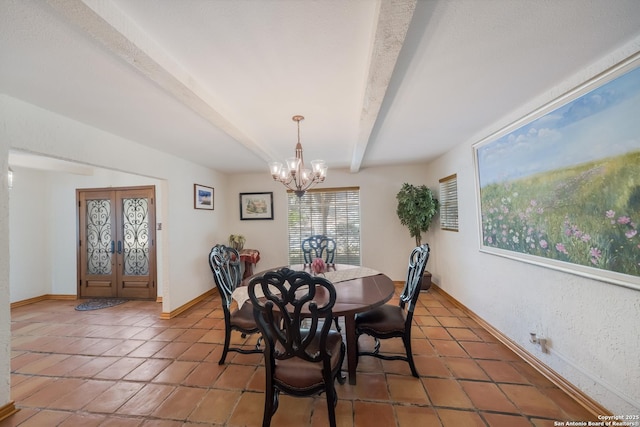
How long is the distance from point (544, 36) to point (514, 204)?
1417 millimetres

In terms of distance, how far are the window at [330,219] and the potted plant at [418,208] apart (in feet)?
3.14

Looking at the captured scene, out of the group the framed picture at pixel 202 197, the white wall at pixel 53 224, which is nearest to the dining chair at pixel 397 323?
the framed picture at pixel 202 197

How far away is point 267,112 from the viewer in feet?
6.93

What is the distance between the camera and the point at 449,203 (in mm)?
3664

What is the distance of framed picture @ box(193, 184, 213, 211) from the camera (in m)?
3.96

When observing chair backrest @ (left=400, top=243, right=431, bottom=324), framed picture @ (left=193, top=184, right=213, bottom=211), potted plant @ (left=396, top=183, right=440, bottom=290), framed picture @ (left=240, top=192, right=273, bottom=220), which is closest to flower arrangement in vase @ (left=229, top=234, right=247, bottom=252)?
framed picture @ (left=240, top=192, right=273, bottom=220)

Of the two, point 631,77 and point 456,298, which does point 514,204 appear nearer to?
point 631,77

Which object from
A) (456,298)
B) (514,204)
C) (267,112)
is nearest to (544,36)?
(514,204)

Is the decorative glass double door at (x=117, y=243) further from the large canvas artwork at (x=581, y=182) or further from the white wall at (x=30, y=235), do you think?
the large canvas artwork at (x=581, y=182)

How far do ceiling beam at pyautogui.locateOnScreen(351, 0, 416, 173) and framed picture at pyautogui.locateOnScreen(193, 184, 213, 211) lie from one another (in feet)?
10.7

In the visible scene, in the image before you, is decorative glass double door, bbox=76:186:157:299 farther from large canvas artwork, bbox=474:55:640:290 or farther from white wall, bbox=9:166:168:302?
large canvas artwork, bbox=474:55:640:290

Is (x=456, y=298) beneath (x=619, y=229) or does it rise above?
beneath

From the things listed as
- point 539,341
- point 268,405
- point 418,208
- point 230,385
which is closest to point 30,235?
point 230,385

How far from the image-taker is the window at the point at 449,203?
3447mm
